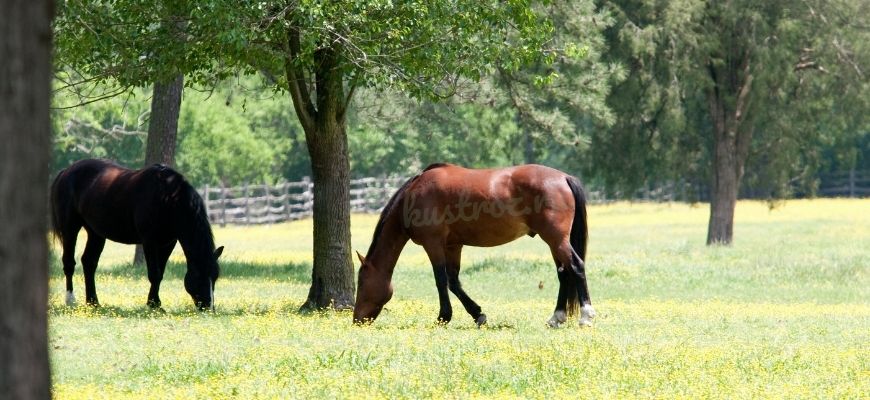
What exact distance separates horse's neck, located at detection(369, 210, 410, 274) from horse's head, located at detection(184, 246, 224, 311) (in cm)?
230

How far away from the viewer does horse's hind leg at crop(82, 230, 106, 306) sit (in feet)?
55.0

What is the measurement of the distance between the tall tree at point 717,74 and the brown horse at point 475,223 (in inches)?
664

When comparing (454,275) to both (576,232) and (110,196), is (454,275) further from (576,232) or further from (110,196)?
(110,196)

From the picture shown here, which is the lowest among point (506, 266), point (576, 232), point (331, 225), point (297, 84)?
point (506, 266)

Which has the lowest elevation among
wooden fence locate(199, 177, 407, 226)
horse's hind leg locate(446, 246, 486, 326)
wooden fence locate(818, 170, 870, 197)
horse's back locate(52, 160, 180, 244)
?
wooden fence locate(199, 177, 407, 226)

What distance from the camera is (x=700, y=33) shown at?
106 feet

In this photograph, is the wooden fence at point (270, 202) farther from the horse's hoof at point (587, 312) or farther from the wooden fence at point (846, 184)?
the horse's hoof at point (587, 312)

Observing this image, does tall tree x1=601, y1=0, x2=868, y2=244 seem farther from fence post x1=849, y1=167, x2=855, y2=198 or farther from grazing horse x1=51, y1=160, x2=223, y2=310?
fence post x1=849, y1=167, x2=855, y2=198

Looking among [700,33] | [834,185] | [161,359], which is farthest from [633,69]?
[834,185]

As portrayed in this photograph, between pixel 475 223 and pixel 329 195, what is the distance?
255 cm

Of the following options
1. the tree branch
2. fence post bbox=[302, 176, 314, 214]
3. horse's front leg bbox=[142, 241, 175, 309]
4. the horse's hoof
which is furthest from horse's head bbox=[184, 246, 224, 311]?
fence post bbox=[302, 176, 314, 214]

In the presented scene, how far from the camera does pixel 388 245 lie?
14406 mm

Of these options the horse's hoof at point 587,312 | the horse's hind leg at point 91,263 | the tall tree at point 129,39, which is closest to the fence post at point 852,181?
the horse's hind leg at point 91,263

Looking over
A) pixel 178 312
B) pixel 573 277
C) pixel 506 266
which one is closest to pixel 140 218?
pixel 178 312
